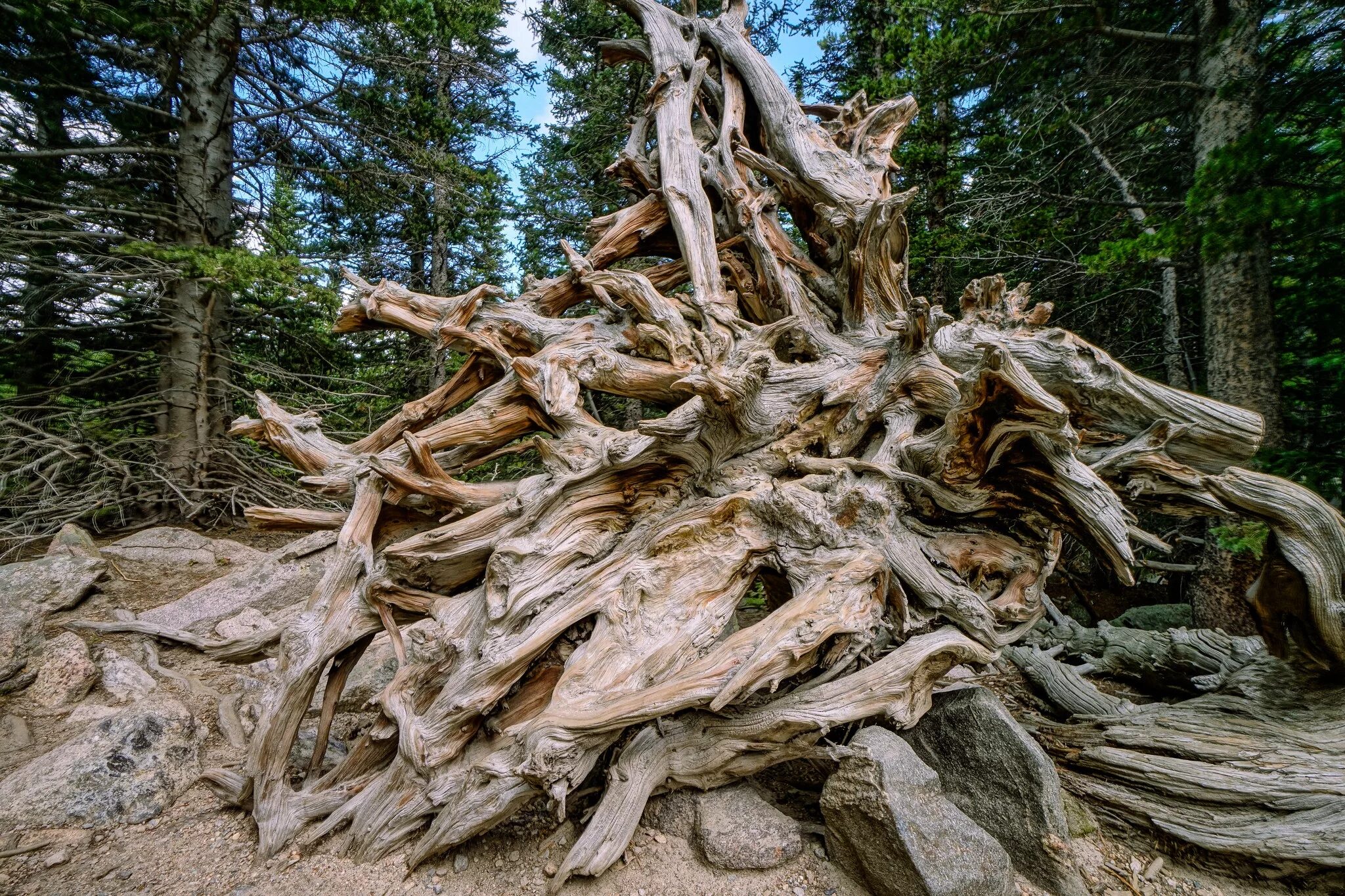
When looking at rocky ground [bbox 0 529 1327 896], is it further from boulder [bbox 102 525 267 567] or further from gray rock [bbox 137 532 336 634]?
boulder [bbox 102 525 267 567]

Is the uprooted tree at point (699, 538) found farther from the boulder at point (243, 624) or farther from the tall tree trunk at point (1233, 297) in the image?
the tall tree trunk at point (1233, 297)

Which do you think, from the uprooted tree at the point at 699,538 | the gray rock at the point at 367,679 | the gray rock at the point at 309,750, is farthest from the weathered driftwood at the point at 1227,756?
the gray rock at the point at 367,679

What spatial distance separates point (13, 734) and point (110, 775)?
3.94 feet

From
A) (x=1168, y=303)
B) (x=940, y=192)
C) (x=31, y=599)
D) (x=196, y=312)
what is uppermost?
(x=940, y=192)

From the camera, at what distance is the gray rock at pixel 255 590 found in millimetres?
5152

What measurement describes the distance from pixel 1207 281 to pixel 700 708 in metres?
5.69

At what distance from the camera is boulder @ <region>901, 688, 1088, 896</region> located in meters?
2.63

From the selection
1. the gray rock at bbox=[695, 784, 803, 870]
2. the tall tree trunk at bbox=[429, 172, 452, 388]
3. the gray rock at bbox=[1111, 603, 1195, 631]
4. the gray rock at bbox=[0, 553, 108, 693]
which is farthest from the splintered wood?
the tall tree trunk at bbox=[429, 172, 452, 388]

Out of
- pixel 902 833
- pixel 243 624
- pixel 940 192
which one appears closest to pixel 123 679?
pixel 243 624

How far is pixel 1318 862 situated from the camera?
97.3 inches

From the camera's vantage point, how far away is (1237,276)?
4.62 metres

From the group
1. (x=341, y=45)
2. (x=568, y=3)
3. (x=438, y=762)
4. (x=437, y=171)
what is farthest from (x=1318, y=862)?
(x=568, y=3)

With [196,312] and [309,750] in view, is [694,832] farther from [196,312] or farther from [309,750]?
[196,312]

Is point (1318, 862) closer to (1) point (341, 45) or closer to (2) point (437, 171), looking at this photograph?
(2) point (437, 171)
